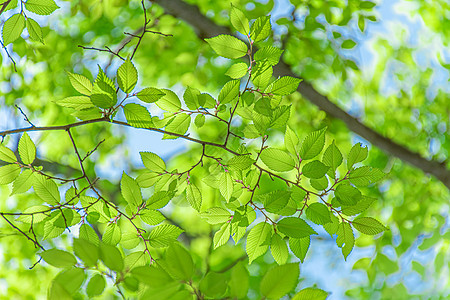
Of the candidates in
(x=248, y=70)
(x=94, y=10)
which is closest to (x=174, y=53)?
(x=94, y=10)

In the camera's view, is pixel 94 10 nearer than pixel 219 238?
No

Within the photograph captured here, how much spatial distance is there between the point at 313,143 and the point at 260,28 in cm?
29

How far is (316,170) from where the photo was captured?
81 centimetres

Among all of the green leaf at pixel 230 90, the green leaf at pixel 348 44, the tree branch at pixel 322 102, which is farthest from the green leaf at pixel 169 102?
the green leaf at pixel 348 44

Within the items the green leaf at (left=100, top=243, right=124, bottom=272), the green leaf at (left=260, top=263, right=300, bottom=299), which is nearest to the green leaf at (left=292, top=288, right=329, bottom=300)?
the green leaf at (left=260, top=263, right=300, bottom=299)

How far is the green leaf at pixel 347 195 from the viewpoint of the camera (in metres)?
0.81

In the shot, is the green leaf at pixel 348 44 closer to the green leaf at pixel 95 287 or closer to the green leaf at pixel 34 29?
the green leaf at pixel 34 29

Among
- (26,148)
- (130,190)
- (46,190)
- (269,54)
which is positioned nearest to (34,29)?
(26,148)

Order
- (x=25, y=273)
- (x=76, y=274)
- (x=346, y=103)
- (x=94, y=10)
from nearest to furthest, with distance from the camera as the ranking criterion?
(x=76, y=274) → (x=94, y=10) → (x=25, y=273) → (x=346, y=103)

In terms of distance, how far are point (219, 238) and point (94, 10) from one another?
5.01ft

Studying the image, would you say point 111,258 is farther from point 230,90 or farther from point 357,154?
point 357,154

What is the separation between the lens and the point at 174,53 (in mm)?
2322

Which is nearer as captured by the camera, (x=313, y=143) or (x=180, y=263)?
(x=180, y=263)

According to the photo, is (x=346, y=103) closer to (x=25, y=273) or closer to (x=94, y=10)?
(x=94, y=10)
